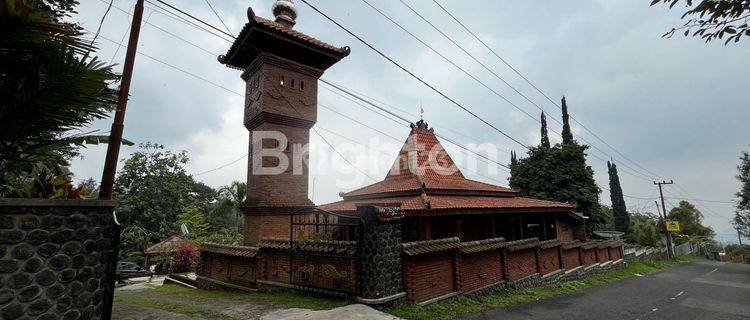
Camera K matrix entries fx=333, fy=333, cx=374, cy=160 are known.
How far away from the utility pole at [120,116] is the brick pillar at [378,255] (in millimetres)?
5081

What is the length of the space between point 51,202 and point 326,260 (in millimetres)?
6096

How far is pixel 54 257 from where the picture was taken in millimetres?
4031

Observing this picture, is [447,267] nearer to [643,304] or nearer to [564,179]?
[643,304]

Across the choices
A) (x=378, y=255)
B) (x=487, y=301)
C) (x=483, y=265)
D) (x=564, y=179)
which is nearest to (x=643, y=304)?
(x=483, y=265)

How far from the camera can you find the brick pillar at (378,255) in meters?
8.06

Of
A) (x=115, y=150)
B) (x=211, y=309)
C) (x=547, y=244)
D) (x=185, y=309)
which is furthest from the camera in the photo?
(x=547, y=244)

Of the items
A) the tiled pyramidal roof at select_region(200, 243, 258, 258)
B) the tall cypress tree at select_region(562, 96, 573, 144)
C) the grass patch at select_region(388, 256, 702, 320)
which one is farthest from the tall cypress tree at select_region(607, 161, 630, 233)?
the tiled pyramidal roof at select_region(200, 243, 258, 258)

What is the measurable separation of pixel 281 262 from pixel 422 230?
17.1 ft

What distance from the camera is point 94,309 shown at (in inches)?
172

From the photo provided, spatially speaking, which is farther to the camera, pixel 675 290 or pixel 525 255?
pixel 675 290

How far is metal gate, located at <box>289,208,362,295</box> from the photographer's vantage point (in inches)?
337

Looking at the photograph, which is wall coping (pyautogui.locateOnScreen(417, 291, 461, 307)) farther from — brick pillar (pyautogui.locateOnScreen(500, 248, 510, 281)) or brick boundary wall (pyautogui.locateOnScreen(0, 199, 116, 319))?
brick boundary wall (pyautogui.locateOnScreen(0, 199, 116, 319))

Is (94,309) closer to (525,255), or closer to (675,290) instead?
(525,255)

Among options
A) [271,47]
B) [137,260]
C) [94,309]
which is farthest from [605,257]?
[137,260]
